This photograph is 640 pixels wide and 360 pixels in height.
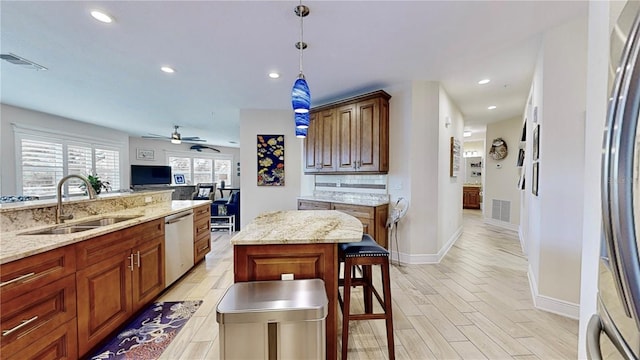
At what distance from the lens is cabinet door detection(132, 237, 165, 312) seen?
7.28 ft

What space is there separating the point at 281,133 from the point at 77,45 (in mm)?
3040

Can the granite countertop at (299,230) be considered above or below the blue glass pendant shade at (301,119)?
below

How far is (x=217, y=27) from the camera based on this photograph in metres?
2.26

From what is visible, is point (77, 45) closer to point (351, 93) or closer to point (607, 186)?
point (351, 93)

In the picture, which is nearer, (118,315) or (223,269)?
(118,315)

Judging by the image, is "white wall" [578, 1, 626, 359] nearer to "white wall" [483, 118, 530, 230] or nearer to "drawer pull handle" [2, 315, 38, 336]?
"drawer pull handle" [2, 315, 38, 336]

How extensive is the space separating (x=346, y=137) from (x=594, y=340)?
140 inches

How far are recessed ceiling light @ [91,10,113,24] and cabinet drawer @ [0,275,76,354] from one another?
2.02m

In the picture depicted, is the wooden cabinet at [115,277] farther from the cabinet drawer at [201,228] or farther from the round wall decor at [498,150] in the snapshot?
the round wall decor at [498,150]

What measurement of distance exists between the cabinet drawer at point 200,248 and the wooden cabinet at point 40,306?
1862 mm

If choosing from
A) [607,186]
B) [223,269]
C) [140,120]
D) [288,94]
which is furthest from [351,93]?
[140,120]

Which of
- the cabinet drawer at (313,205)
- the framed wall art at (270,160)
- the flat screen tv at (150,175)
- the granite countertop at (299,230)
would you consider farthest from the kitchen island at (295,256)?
the flat screen tv at (150,175)

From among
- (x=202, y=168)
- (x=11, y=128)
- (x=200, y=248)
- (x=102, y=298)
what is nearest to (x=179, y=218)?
(x=200, y=248)

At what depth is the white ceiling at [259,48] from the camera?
2027mm
